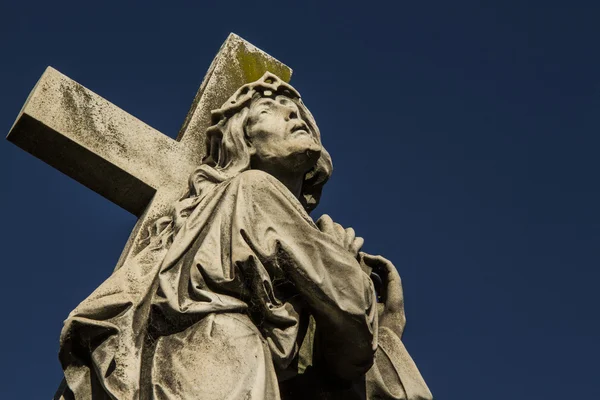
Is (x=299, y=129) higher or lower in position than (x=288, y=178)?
higher

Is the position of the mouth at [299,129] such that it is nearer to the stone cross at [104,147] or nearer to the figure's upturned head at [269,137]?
the figure's upturned head at [269,137]

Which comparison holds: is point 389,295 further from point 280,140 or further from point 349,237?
point 280,140

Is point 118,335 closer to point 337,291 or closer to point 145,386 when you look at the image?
point 145,386

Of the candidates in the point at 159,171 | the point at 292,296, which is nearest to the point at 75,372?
the point at 292,296

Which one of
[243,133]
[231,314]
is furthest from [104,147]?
[231,314]

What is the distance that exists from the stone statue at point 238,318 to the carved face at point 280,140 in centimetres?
56

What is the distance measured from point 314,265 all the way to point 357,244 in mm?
Answer: 1115

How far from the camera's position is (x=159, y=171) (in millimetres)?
7195

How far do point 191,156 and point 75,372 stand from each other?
2315 millimetres

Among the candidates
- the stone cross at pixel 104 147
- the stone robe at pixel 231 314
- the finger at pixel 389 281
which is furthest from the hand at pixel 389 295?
the stone cross at pixel 104 147

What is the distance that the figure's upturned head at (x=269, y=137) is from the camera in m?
6.53

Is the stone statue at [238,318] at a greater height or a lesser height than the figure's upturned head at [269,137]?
lesser

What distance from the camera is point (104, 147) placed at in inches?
282

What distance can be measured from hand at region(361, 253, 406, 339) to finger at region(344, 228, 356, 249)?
0.12 m
